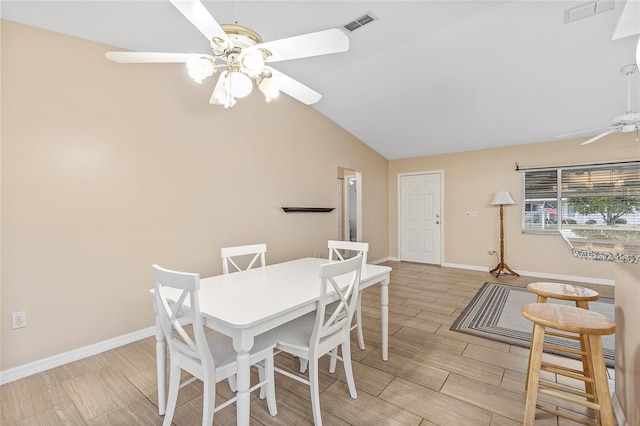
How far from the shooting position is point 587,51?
9.16ft

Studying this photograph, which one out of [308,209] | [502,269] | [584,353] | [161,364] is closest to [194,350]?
[161,364]

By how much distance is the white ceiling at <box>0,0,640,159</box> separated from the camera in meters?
2.16

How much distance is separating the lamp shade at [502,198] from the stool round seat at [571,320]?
12.3 ft

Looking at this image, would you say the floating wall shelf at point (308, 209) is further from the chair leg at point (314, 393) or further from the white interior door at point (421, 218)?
the chair leg at point (314, 393)

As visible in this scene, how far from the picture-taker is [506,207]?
5059mm

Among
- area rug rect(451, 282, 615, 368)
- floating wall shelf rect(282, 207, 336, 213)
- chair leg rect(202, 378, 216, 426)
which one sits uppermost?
floating wall shelf rect(282, 207, 336, 213)

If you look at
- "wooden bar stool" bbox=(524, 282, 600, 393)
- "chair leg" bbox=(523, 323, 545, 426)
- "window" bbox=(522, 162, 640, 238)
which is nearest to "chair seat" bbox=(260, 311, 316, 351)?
"chair leg" bbox=(523, 323, 545, 426)

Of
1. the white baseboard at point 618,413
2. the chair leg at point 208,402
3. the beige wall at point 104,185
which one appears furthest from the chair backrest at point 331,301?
the beige wall at point 104,185

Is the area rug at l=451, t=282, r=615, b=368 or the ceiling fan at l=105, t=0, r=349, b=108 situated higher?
the ceiling fan at l=105, t=0, r=349, b=108

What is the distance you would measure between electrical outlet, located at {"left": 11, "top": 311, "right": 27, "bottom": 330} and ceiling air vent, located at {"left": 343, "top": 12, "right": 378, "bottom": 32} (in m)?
3.37

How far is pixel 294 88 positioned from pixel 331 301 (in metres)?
1.34

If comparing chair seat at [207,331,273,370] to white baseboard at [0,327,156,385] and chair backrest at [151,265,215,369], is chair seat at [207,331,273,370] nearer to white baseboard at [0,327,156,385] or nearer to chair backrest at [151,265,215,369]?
chair backrest at [151,265,215,369]

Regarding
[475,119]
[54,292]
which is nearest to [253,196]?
[54,292]

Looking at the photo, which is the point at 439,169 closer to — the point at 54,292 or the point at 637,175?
the point at 637,175
